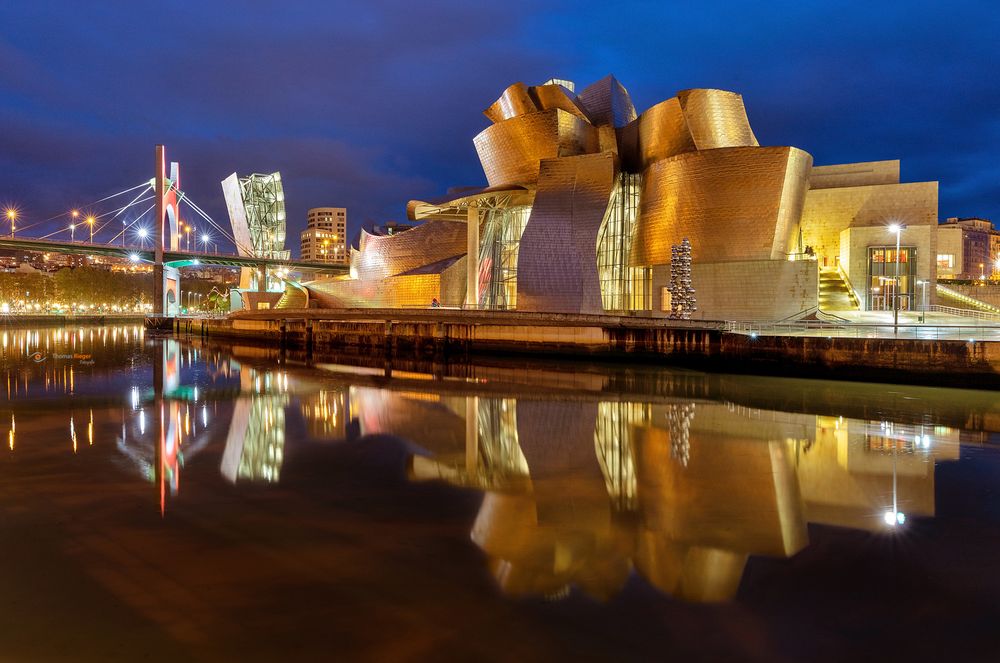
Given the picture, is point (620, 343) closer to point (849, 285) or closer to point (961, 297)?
point (849, 285)

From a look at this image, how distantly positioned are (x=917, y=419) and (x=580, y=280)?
687 inches

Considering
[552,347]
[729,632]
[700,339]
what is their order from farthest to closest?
[552,347]
[700,339]
[729,632]

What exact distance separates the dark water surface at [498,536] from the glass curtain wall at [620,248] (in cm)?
1938

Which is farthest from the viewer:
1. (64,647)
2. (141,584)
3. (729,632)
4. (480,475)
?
(480,475)

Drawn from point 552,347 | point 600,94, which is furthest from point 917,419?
point 600,94

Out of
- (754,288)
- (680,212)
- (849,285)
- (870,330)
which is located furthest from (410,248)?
(870,330)

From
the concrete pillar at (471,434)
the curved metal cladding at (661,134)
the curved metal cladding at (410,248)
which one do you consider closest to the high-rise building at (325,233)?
the curved metal cladding at (410,248)

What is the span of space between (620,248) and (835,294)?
9961 millimetres

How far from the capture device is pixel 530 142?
31812mm

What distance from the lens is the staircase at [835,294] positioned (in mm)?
27797

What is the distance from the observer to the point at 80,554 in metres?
5.36

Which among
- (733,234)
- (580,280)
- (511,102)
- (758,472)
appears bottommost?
(758,472)

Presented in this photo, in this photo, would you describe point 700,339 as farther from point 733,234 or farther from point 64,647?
point 64,647

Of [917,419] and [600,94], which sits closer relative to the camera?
[917,419]
